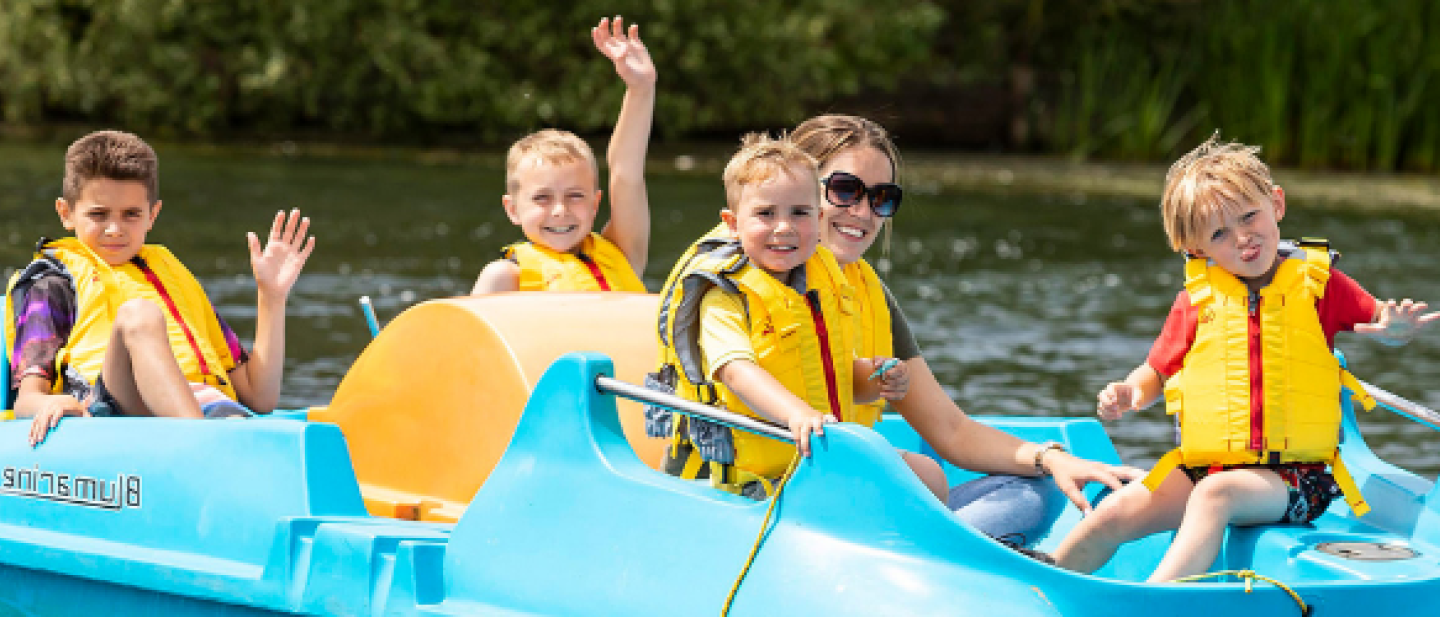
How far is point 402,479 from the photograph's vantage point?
A: 4.27 m

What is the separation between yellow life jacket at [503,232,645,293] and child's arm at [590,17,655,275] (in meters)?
0.11

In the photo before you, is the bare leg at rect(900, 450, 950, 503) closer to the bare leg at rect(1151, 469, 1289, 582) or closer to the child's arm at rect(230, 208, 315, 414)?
the bare leg at rect(1151, 469, 1289, 582)

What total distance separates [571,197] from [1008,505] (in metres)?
1.44

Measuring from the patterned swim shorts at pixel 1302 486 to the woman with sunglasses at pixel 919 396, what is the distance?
0.22 meters

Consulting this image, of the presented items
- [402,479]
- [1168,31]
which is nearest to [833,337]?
[402,479]

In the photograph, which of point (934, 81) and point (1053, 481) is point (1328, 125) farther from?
point (1053, 481)

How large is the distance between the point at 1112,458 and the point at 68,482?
94.5 inches

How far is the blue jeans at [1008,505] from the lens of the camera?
3977mm

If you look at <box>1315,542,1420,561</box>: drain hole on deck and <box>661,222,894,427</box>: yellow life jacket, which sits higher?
<box>661,222,894,427</box>: yellow life jacket

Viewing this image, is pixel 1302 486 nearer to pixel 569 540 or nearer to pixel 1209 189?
pixel 1209 189

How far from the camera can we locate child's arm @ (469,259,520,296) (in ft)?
15.6

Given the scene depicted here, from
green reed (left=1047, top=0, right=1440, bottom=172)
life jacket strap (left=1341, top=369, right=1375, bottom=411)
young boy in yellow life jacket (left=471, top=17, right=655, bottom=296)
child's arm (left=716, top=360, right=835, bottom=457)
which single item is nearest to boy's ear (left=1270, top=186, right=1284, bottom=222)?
life jacket strap (left=1341, top=369, right=1375, bottom=411)

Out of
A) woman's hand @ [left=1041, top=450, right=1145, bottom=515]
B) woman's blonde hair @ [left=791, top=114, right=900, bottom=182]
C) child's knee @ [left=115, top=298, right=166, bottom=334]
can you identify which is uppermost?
woman's blonde hair @ [left=791, top=114, right=900, bottom=182]

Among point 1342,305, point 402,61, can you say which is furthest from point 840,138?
point 402,61
